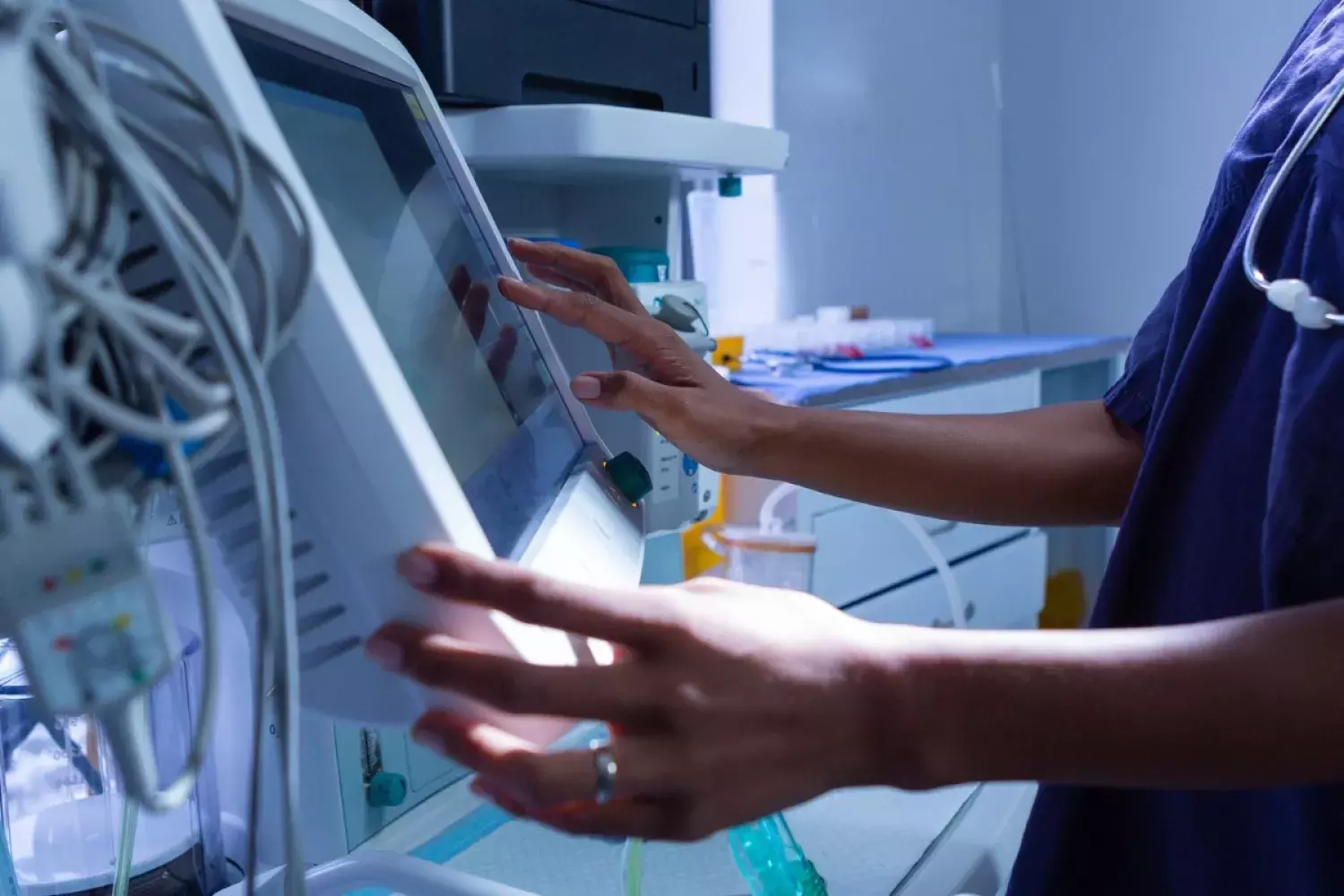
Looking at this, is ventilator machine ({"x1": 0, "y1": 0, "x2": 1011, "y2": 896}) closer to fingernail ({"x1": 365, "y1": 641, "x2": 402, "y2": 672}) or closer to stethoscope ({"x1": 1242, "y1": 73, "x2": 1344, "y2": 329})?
fingernail ({"x1": 365, "y1": 641, "x2": 402, "y2": 672})

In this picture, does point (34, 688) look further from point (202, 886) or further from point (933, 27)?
point (933, 27)

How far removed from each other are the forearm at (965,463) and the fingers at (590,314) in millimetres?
121

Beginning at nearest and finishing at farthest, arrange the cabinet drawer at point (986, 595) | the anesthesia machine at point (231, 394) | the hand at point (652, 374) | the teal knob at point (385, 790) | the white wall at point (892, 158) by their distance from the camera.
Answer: the anesthesia machine at point (231, 394)
the hand at point (652, 374)
the teal knob at point (385, 790)
the cabinet drawer at point (986, 595)
the white wall at point (892, 158)

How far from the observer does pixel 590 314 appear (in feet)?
2.47

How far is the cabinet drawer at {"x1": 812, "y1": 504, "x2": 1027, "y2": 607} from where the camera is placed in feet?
4.64

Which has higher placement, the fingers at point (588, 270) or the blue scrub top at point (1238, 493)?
the fingers at point (588, 270)

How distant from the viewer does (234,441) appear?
383 millimetres

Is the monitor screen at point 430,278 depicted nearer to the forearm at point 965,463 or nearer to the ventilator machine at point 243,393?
the ventilator machine at point 243,393

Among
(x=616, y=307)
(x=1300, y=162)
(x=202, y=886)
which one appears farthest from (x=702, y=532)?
(x=1300, y=162)

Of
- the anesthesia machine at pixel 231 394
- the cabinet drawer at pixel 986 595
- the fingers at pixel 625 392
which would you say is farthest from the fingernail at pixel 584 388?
the cabinet drawer at pixel 986 595

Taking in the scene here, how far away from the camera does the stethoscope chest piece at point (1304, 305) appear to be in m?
0.48

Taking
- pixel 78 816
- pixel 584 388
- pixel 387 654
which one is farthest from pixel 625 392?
pixel 78 816

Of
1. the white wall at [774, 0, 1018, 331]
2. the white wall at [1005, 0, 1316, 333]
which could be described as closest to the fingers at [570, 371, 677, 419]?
the white wall at [774, 0, 1018, 331]

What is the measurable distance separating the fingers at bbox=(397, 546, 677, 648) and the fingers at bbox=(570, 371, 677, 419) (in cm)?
A: 35
